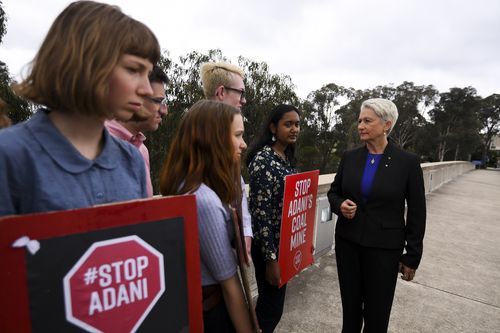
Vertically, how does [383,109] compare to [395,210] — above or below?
above

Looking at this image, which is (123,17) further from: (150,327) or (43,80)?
(150,327)

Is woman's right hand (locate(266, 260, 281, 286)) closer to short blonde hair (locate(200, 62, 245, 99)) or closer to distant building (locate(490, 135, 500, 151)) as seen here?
short blonde hair (locate(200, 62, 245, 99))

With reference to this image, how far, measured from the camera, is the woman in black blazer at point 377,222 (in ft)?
7.27

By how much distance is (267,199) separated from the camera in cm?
203

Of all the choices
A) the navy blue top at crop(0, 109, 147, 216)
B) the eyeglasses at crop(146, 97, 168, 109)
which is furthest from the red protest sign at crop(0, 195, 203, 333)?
the eyeglasses at crop(146, 97, 168, 109)

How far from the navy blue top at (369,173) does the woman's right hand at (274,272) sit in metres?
0.84

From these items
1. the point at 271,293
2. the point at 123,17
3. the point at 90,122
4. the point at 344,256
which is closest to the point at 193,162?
the point at 90,122

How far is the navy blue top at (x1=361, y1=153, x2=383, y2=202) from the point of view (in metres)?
2.31

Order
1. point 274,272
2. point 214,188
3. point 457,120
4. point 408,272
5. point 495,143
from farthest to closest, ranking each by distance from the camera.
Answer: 1. point 495,143
2. point 457,120
3. point 408,272
4. point 274,272
5. point 214,188

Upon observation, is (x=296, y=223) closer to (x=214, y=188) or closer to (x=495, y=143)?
(x=214, y=188)

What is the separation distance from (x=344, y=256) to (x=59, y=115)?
213 cm

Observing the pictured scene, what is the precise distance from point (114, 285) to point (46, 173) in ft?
1.11

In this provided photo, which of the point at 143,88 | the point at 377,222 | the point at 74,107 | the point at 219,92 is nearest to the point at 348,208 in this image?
the point at 377,222

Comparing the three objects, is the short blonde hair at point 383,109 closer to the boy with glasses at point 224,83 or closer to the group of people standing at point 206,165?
the group of people standing at point 206,165
